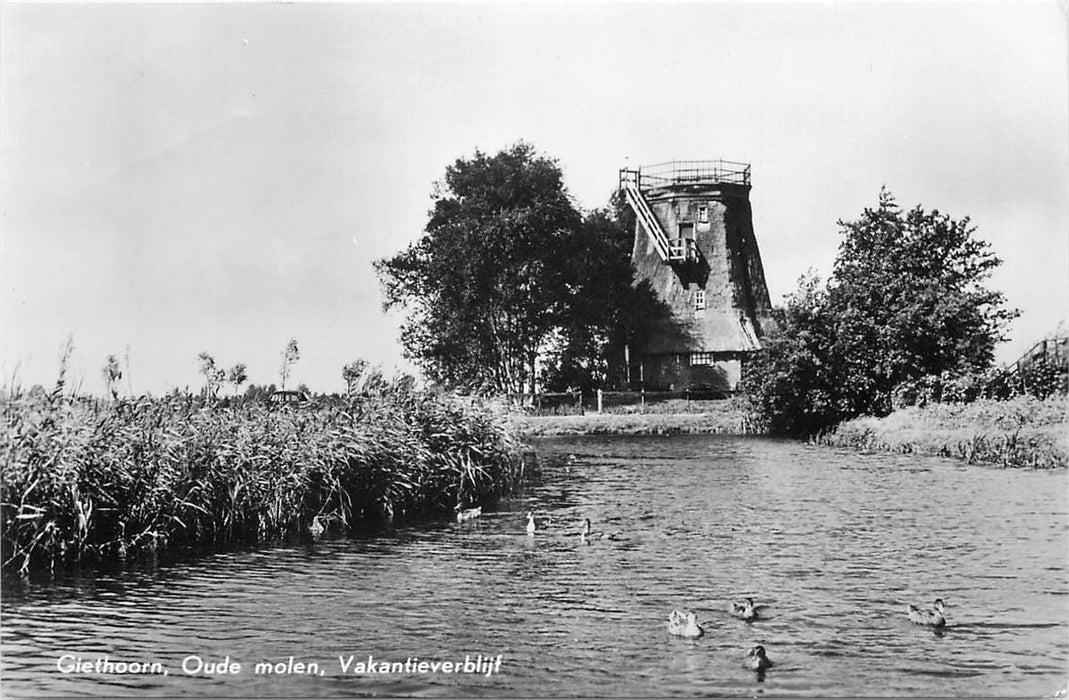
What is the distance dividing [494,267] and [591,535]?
33.8 m

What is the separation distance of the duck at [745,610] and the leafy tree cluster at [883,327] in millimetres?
27196

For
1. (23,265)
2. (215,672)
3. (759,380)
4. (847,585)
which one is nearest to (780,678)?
(847,585)

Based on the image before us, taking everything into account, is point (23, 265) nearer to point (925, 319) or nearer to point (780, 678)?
point (780, 678)

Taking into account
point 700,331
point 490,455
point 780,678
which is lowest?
point 780,678

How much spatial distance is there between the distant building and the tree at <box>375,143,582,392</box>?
7.46 metres

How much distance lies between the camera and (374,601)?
11867 mm

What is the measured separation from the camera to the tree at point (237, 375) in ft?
62.3

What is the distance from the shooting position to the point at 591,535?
1664 centimetres

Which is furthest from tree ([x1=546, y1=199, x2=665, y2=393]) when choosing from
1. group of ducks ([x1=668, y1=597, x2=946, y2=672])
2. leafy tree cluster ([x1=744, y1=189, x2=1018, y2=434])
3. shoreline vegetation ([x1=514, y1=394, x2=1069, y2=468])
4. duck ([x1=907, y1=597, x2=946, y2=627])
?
duck ([x1=907, y1=597, x2=946, y2=627])

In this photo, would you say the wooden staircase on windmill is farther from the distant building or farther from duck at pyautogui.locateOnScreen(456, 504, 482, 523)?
duck at pyautogui.locateOnScreen(456, 504, 482, 523)

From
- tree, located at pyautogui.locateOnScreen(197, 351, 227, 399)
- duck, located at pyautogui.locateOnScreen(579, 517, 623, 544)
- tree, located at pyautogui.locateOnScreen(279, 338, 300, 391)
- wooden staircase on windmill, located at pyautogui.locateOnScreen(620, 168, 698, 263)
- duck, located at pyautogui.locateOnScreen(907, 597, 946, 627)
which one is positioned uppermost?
wooden staircase on windmill, located at pyautogui.locateOnScreen(620, 168, 698, 263)

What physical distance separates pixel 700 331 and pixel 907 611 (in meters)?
45.2

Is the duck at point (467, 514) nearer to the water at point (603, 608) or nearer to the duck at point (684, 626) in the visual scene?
the water at point (603, 608)

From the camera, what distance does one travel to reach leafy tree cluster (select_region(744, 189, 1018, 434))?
37281mm
